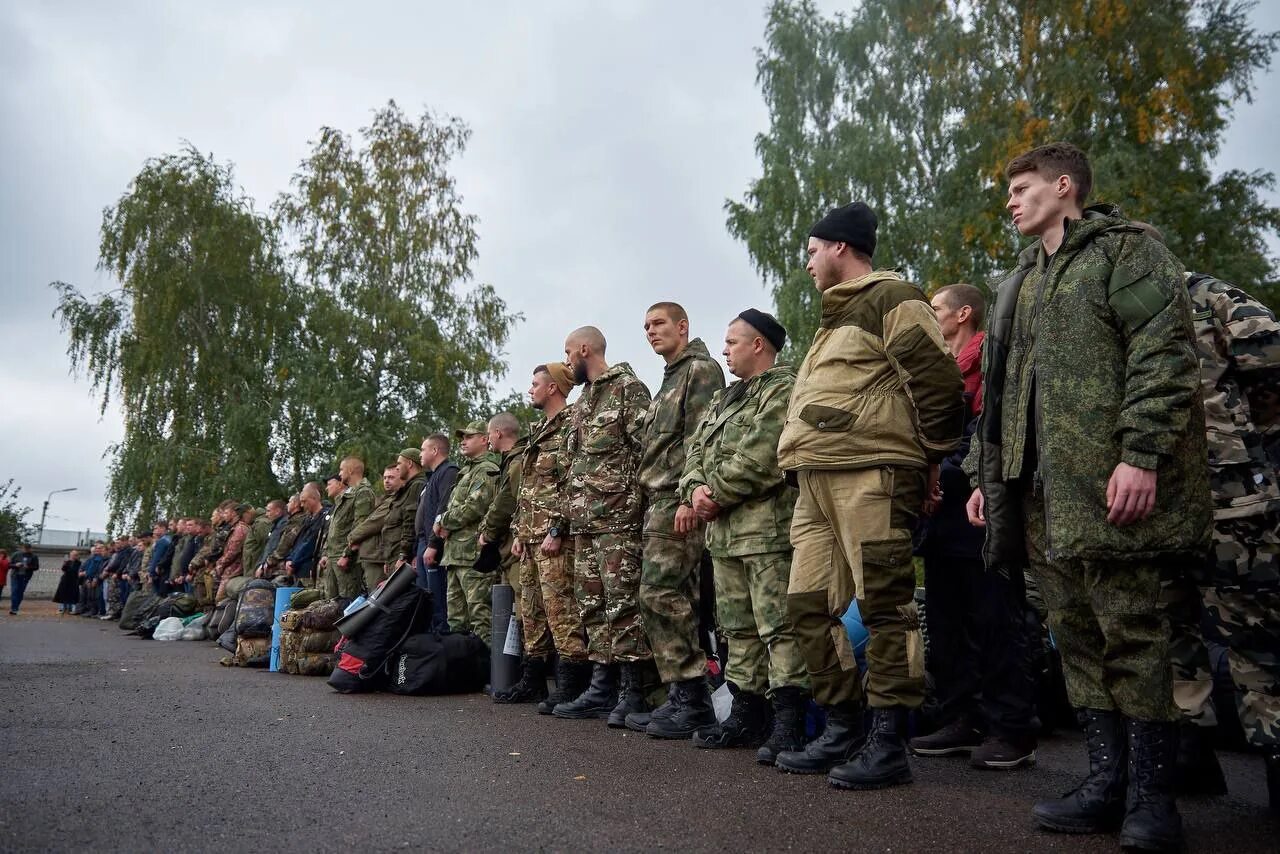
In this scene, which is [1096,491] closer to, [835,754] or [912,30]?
[835,754]

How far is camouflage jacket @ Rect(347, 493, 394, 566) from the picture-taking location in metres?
10.5

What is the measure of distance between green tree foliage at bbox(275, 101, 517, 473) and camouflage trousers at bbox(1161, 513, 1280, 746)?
850 inches

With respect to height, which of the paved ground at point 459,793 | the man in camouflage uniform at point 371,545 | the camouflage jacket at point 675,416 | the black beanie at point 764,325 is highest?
the black beanie at point 764,325

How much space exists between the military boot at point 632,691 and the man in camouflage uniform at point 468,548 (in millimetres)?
2433

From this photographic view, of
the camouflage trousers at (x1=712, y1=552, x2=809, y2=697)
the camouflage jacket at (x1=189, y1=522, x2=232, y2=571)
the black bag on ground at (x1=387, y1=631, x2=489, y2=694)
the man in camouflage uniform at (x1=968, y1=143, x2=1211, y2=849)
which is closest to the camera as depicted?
the man in camouflage uniform at (x1=968, y1=143, x2=1211, y2=849)

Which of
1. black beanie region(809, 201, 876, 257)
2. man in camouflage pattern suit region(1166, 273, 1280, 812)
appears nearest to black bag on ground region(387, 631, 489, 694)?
black beanie region(809, 201, 876, 257)

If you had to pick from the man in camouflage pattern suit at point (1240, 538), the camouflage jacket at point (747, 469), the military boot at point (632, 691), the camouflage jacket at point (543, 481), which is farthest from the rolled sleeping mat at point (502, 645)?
the man in camouflage pattern suit at point (1240, 538)

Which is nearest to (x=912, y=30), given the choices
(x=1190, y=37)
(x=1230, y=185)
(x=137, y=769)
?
(x=1190, y=37)

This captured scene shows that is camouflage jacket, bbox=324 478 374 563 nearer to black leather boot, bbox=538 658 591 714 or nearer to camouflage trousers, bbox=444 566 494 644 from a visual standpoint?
camouflage trousers, bbox=444 566 494 644

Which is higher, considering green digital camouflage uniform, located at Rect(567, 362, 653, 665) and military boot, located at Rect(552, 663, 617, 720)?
green digital camouflage uniform, located at Rect(567, 362, 653, 665)

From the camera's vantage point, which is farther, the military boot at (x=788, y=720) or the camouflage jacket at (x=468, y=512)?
the camouflage jacket at (x=468, y=512)

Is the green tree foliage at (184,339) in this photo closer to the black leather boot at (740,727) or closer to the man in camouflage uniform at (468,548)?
the man in camouflage uniform at (468,548)

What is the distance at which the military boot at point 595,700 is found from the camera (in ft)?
19.8

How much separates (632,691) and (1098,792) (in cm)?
306
